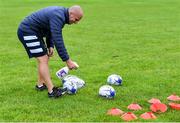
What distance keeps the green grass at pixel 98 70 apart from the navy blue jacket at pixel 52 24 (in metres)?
0.87

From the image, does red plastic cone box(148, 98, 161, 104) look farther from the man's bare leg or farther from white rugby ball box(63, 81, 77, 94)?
the man's bare leg

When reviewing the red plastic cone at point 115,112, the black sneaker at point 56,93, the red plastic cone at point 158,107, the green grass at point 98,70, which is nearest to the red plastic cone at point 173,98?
the green grass at point 98,70

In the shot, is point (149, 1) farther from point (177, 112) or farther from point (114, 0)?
point (177, 112)

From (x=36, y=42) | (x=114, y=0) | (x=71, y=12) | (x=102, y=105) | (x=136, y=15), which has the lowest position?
(x=114, y=0)

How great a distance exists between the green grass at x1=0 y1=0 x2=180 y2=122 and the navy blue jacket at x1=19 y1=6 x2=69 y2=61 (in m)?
0.87

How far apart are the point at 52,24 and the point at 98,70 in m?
2.75

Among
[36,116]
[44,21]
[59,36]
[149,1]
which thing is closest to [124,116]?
[36,116]

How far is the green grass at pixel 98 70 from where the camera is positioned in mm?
6723

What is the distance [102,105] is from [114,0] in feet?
95.4

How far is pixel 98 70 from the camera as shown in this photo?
32.2ft

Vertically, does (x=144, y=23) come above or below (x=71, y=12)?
below

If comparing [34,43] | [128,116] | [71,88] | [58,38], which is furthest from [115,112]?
[34,43]

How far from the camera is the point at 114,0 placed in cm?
3556

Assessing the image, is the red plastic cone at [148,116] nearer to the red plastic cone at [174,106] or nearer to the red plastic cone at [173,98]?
the red plastic cone at [174,106]
